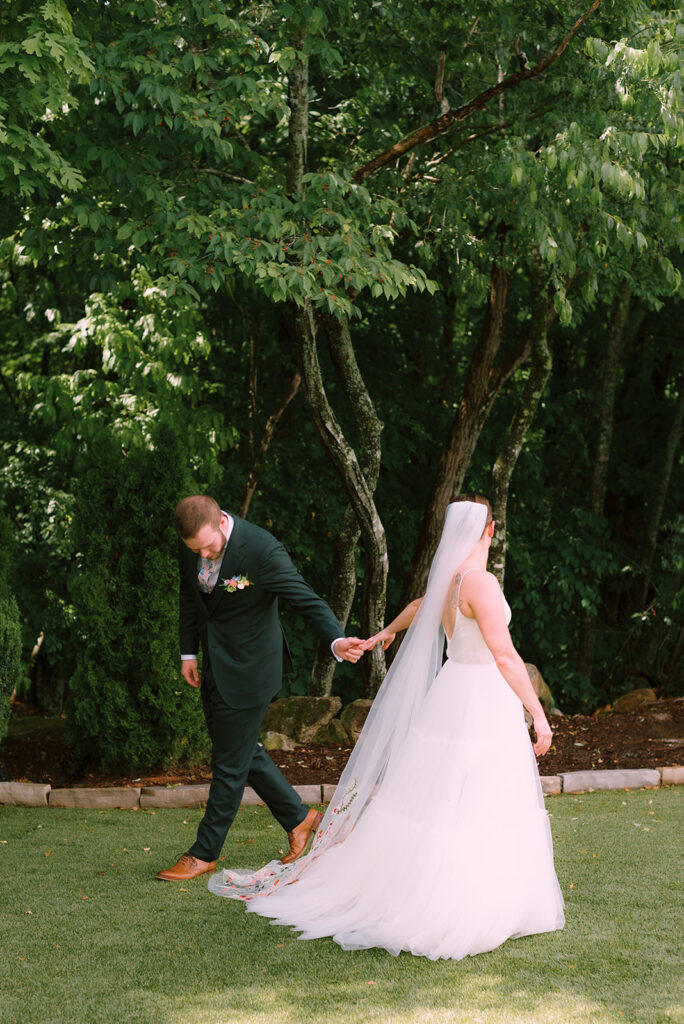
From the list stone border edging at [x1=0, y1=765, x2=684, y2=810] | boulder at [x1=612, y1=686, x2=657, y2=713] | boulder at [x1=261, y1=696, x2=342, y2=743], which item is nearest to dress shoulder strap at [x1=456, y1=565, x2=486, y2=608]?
stone border edging at [x1=0, y1=765, x2=684, y2=810]

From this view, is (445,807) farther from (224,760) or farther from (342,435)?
(342,435)

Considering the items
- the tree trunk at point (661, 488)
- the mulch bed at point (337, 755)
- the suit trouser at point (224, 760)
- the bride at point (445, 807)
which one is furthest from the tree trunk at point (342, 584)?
the tree trunk at point (661, 488)

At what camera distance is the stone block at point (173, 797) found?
6.70m

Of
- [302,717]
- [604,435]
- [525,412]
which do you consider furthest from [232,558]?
[604,435]

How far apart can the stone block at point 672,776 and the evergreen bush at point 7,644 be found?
463cm

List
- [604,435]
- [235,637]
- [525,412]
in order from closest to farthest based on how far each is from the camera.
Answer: [235,637], [525,412], [604,435]

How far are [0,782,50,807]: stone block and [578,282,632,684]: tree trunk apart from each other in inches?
332

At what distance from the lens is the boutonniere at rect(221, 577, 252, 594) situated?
477cm

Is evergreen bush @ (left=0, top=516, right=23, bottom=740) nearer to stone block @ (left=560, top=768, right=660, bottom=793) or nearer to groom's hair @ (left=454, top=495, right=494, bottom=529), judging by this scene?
groom's hair @ (left=454, top=495, right=494, bottom=529)

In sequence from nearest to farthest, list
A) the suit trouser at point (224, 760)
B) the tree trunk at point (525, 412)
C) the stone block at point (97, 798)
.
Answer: the suit trouser at point (224, 760), the stone block at point (97, 798), the tree trunk at point (525, 412)

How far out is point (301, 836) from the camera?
17.0ft

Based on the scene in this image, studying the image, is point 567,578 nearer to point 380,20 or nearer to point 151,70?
point 380,20

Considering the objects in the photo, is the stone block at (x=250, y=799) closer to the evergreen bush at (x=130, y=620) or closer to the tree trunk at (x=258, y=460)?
the evergreen bush at (x=130, y=620)

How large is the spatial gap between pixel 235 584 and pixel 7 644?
269cm
